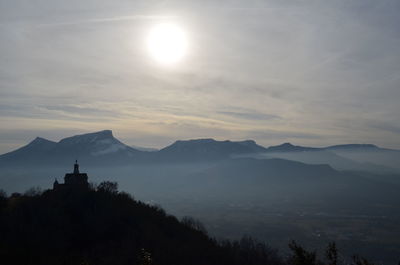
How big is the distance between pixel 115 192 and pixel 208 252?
35.3 meters

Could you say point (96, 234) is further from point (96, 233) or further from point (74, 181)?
point (74, 181)

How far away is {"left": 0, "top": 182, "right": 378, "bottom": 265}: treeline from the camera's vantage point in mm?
70938

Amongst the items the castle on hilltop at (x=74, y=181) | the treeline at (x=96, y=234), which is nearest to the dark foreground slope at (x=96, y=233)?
the treeline at (x=96, y=234)

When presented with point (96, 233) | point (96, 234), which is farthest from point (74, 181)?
point (96, 234)

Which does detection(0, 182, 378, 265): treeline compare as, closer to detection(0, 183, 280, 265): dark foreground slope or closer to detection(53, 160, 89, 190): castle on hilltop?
detection(0, 183, 280, 265): dark foreground slope

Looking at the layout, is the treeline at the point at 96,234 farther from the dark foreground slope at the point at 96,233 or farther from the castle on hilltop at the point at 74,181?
the castle on hilltop at the point at 74,181

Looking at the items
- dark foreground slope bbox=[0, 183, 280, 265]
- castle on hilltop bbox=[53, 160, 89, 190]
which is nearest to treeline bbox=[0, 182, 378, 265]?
dark foreground slope bbox=[0, 183, 280, 265]

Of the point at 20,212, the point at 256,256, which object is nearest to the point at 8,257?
the point at 20,212

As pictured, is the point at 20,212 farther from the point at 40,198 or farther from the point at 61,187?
the point at 61,187

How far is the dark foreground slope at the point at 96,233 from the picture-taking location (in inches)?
2813

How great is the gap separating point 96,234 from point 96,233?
23cm

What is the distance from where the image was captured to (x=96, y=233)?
8200cm

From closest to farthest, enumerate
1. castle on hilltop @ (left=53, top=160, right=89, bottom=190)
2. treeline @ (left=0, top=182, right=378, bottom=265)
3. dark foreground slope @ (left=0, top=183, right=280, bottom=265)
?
treeline @ (left=0, top=182, right=378, bottom=265)
dark foreground slope @ (left=0, top=183, right=280, bottom=265)
castle on hilltop @ (left=53, top=160, right=89, bottom=190)

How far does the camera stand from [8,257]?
56.9 m
